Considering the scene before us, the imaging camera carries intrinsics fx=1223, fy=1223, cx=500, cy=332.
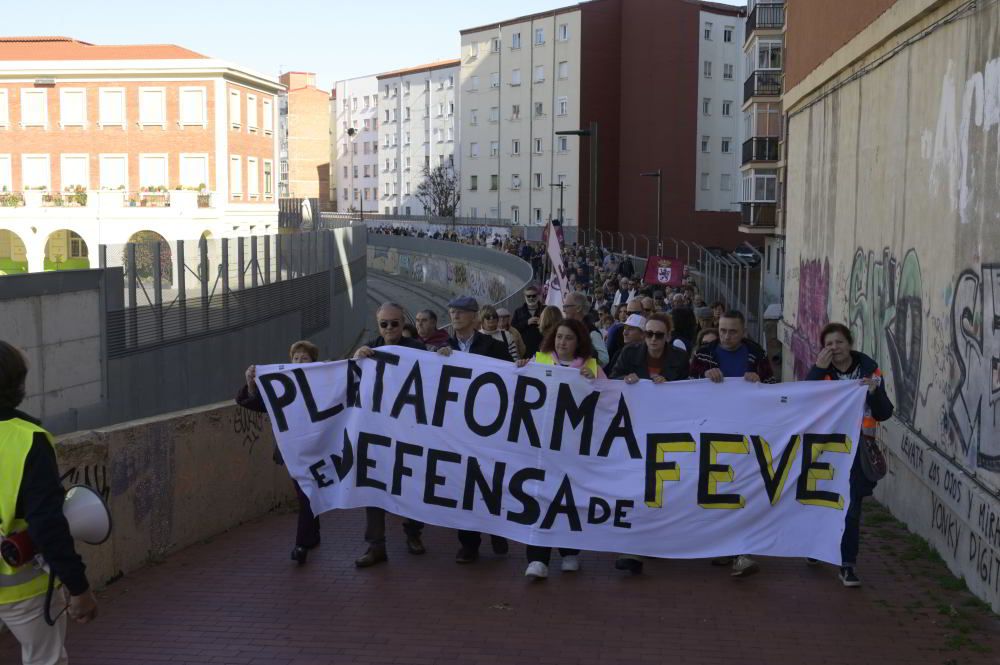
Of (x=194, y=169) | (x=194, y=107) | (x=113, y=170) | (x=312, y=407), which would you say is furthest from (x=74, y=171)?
(x=312, y=407)

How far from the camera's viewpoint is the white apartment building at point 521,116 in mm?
89625

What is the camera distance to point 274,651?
282 inches

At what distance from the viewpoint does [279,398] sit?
364 inches

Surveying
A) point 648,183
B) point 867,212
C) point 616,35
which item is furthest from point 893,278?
point 616,35

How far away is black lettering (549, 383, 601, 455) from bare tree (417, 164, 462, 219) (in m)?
101

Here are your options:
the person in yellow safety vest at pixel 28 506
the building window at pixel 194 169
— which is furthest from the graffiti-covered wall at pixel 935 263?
the building window at pixel 194 169

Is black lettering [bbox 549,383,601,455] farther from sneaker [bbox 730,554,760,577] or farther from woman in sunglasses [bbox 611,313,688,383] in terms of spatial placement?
sneaker [bbox 730,554,760,577]

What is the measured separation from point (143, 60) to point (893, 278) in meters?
60.5

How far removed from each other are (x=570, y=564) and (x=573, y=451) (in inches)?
32.3

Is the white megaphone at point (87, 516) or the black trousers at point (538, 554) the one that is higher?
the white megaphone at point (87, 516)

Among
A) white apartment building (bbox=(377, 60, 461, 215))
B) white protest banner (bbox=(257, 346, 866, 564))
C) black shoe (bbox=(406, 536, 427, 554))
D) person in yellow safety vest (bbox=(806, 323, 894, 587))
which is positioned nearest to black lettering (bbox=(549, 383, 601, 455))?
white protest banner (bbox=(257, 346, 866, 564))

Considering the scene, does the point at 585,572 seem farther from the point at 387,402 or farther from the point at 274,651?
the point at 274,651

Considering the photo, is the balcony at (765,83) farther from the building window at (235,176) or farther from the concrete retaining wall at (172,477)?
the concrete retaining wall at (172,477)

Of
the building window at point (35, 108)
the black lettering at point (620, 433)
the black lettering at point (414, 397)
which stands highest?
the building window at point (35, 108)
